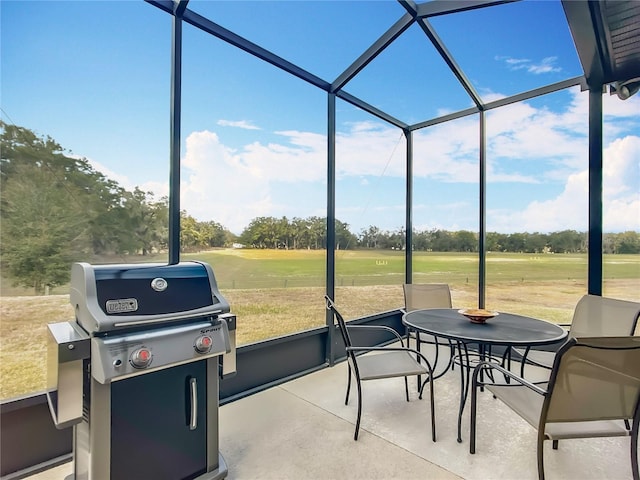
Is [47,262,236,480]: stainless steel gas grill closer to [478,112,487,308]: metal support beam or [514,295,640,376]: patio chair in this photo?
[514,295,640,376]: patio chair

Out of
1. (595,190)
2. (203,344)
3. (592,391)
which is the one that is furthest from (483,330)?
(203,344)

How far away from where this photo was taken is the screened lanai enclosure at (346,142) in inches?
79.3

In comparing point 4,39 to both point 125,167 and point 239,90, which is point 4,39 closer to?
point 125,167

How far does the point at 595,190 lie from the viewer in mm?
3000

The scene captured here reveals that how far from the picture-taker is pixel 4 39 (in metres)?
1.75

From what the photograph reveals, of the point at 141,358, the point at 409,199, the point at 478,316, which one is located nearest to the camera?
the point at 141,358

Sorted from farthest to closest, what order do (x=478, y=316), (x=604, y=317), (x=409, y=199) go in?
1. (x=409, y=199)
2. (x=478, y=316)
3. (x=604, y=317)

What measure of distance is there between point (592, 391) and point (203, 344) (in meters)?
1.85

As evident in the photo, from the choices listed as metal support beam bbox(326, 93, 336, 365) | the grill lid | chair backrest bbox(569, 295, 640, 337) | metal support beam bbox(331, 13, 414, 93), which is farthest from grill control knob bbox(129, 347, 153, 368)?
chair backrest bbox(569, 295, 640, 337)

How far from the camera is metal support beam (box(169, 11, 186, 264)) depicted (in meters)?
2.33

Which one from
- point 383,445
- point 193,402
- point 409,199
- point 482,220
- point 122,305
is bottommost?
point 383,445

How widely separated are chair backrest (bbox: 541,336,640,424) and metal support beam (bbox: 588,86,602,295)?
1.85 meters

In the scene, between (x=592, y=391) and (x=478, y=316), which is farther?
(x=478, y=316)

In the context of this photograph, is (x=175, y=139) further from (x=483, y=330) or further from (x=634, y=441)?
(x=634, y=441)
